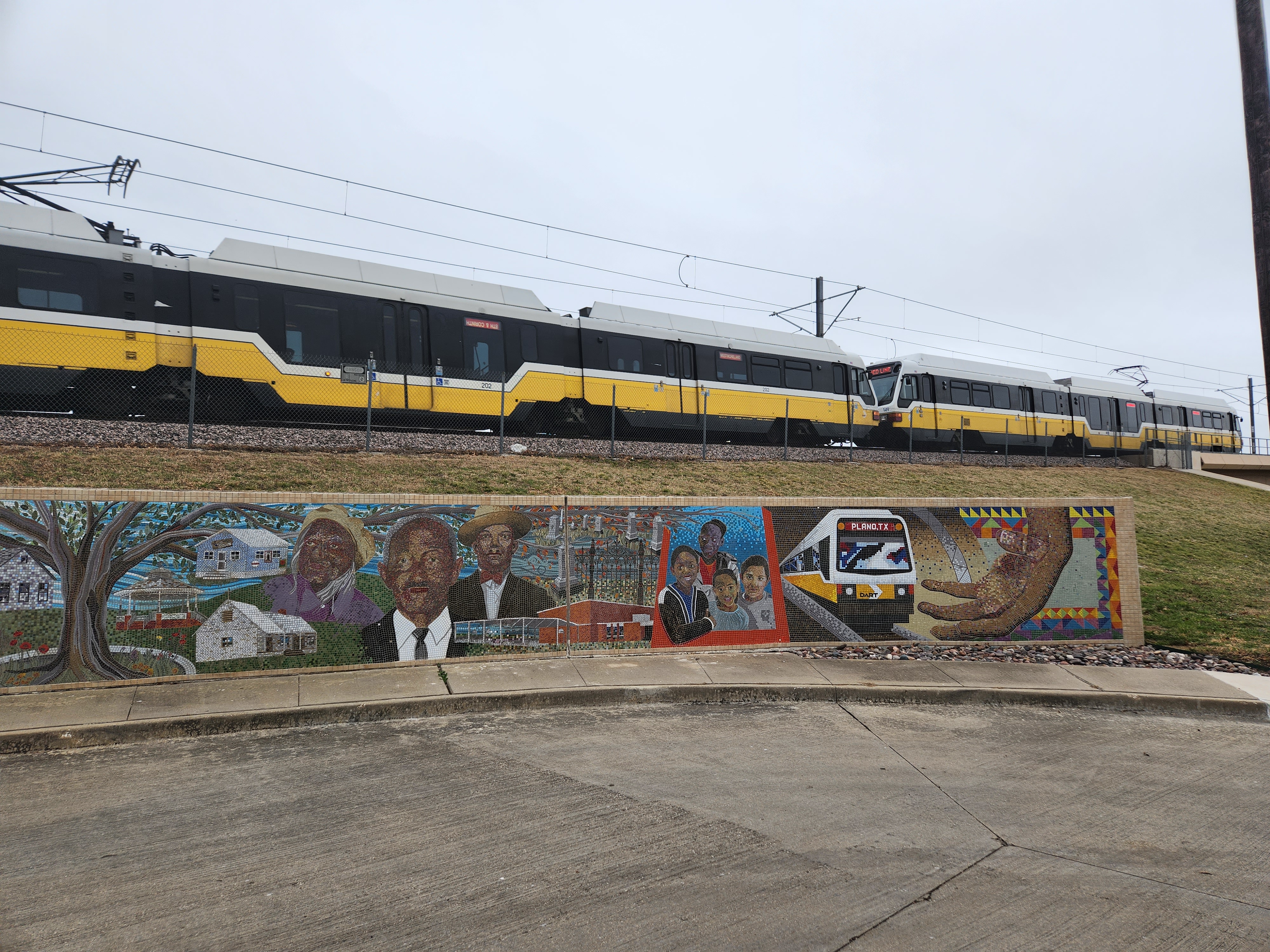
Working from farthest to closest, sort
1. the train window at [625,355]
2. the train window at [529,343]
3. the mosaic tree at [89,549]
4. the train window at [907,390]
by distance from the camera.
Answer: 1. the train window at [907,390]
2. the train window at [625,355]
3. the train window at [529,343]
4. the mosaic tree at [89,549]

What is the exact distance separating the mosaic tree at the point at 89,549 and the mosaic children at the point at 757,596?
6487mm

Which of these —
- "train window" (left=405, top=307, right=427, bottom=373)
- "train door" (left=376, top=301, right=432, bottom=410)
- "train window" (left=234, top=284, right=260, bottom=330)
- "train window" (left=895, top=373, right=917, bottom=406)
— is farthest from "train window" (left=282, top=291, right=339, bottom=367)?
"train window" (left=895, top=373, right=917, bottom=406)

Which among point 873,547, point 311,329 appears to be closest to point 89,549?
point 311,329

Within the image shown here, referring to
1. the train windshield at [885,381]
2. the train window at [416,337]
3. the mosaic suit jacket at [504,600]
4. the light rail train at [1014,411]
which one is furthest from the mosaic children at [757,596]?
the train windshield at [885,381]

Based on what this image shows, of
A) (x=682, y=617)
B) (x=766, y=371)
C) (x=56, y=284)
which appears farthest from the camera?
(x=766, y=371)

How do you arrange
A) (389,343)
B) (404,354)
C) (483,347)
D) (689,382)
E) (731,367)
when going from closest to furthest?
(389,343) < (404,354) < (483,347) < (689,382) < (731,367)

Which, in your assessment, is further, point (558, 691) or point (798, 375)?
point (798, 375)

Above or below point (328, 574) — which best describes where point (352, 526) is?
above

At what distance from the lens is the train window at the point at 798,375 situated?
23.8m

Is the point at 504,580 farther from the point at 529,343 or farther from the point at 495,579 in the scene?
the point at 529,343

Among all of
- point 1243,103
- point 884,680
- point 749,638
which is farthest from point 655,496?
point 1243,103

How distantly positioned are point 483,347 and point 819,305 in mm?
15501

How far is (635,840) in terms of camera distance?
15.2 ft

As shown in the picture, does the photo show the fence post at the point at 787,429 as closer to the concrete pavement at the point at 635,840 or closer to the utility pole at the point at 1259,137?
the utility pole at the point at 1259,137
